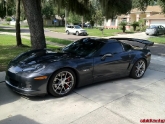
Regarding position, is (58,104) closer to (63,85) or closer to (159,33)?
(63,85)

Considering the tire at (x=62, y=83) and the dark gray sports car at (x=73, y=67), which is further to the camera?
the tire at (x=62, y=83)

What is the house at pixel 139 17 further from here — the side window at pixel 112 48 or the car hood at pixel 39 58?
the car hood at pixel 39 58

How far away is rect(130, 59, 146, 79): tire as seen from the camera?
16.6 feet

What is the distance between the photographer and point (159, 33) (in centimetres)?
2459

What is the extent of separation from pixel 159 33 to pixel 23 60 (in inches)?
963

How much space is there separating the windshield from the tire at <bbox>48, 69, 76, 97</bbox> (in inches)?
26.4

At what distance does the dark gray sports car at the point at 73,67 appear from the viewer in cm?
343

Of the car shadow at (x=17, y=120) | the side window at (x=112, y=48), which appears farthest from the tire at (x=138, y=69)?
the car shadow at (x=17, y=120)

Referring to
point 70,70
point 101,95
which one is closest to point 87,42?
point 70,70

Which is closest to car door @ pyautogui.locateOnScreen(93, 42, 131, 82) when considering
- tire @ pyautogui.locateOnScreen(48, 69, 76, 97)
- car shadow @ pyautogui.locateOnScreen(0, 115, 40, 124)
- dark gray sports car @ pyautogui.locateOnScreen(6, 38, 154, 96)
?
dark gray sports car @ pyautogui.locateOnScreen(6, 38, 154, 96)

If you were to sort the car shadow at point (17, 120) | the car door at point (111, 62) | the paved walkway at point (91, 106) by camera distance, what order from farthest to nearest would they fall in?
the car door at point (111, 62), the paved walkway at point (91, 106), the car shadow at point (17, 120)

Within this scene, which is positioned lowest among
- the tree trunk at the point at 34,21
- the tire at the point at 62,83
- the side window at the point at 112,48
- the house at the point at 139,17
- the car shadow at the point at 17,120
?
the car shadow at the point at 17,120

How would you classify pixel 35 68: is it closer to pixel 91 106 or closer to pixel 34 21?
pixel 91 106

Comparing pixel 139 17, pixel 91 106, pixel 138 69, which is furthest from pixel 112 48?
pixel 139 17
